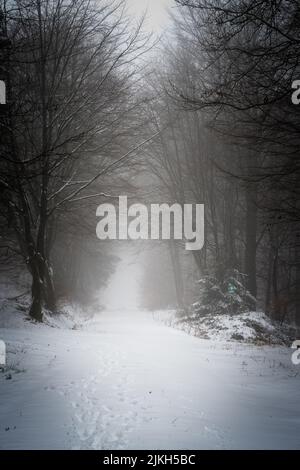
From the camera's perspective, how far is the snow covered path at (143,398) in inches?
153

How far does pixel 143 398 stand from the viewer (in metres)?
5.15

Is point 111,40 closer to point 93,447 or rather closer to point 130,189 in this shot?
point 130,189

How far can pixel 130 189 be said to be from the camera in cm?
1389

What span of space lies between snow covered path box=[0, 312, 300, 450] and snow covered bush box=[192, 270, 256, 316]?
572 centimetres

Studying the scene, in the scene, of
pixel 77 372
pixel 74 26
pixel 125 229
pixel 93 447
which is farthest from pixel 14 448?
pixel 125 229

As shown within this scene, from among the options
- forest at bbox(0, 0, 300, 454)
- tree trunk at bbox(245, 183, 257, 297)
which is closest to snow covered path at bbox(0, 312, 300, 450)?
forest at bbox(0, 0, 300, 454)

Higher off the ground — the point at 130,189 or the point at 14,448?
the point at 130,189

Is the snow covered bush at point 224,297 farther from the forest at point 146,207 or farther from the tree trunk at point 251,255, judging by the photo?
the tree trunk at point 251,255

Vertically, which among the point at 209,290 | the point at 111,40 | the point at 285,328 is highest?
the point at 111,40

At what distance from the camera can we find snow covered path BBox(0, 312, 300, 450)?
153 inches

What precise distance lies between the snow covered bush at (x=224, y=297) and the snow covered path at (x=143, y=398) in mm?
5722

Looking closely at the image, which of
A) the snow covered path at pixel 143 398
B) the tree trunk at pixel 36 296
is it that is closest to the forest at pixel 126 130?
the tree trunk at pixel 36 296

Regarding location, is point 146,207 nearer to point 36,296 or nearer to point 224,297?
point 224,297

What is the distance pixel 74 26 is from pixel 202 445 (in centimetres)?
1115
